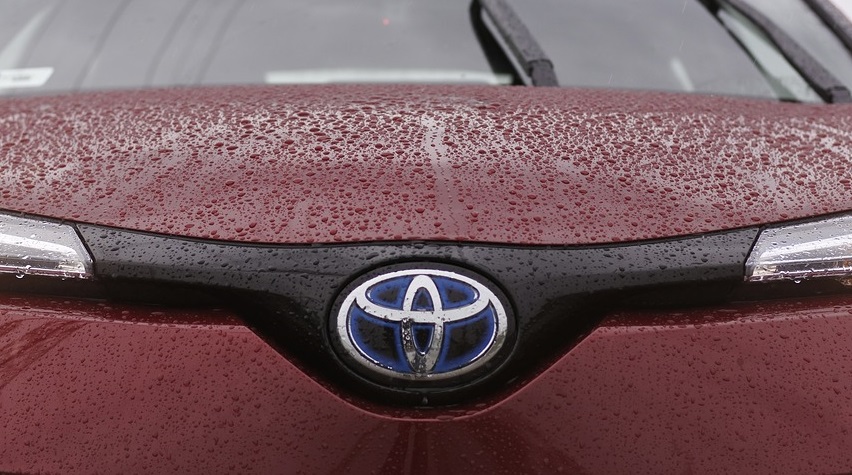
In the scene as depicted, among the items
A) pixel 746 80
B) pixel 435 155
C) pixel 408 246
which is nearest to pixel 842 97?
pixel 746 80

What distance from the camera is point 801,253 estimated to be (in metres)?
1.24

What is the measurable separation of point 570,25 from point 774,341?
1185 millimetres

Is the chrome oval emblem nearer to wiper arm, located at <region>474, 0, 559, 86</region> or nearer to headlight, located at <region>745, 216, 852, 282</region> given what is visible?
headlight, located at <region>745, 216, 852, 282</region>

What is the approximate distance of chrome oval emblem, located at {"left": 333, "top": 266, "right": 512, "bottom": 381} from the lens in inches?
43.6

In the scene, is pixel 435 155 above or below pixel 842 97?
above

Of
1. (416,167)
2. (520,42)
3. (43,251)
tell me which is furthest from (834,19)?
(43,251)

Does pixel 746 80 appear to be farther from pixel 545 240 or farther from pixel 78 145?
pixel 78 145

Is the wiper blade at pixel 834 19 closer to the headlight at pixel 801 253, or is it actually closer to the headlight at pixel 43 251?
the headlight at pixel 801 253

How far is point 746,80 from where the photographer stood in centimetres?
207

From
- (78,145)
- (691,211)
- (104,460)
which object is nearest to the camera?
(104,460)

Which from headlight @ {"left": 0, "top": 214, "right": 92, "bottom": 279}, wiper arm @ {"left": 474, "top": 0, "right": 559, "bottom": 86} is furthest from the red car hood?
wiper arm @ {"left": 474, "top": 0, "right": 559, "bottom": 86}

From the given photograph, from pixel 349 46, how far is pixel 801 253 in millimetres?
1204

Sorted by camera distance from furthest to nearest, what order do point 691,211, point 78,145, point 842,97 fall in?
point 842,97 → point 78,145 → point 691,211

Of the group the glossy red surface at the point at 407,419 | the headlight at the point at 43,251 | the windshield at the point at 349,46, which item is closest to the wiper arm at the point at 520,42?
the windshield at the point at 349,46
